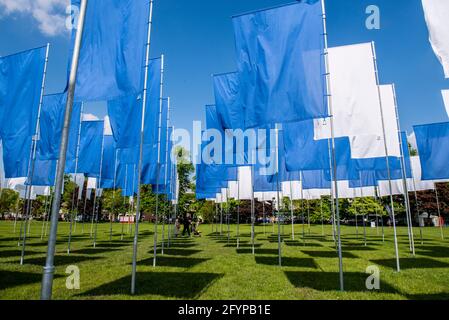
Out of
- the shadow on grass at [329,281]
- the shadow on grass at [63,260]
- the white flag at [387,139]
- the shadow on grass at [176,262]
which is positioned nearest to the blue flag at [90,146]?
the shadow on grass at [63,260]

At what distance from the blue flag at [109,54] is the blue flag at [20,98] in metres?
5.34

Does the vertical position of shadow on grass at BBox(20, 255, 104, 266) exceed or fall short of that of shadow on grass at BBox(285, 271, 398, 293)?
it exceeds it

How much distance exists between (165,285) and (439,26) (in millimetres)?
9903

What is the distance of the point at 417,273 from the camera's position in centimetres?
1056

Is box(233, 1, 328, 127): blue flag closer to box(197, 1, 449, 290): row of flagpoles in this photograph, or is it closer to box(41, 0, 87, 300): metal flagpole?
box(197, 1, 449, 290): row of flagpoles

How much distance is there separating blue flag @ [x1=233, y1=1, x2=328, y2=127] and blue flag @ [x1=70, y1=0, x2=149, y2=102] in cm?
332

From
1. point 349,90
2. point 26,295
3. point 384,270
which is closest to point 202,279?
point 26,295

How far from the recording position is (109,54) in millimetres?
8211

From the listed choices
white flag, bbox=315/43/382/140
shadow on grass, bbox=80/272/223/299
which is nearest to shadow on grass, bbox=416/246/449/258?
white flag, bbox=315/43/382/140

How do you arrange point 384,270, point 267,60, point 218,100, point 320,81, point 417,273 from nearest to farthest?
point 320,81
point 267,60
point 417,273
point 384,270
point 218,100

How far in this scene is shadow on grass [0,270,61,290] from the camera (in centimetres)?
850

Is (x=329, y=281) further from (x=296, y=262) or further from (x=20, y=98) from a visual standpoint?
(x=20, y=98)
